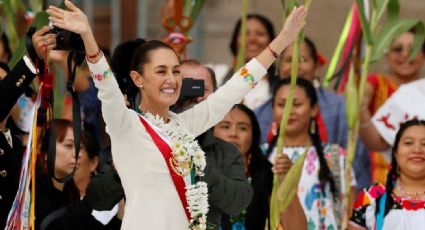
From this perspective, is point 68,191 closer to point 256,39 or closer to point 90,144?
point 90,144

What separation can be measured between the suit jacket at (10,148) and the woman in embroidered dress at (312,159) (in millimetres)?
1272

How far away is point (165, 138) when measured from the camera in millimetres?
5055

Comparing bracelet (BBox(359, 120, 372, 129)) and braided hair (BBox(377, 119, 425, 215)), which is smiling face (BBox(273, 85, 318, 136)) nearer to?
bracelet (BBox(359, 120, 372, 129))

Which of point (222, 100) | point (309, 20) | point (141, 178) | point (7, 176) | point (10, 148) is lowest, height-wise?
point (141, 178)

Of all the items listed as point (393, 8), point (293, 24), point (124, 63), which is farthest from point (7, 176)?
point (393, 8)

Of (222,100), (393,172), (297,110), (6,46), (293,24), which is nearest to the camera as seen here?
(222,100)

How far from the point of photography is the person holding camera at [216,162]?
5316mm

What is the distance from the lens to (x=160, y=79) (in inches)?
200

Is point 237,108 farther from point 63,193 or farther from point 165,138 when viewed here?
point 165,138

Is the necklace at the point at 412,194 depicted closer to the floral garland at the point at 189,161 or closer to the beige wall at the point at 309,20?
the floral garland at the point at 189,161

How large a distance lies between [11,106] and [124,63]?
49 centimetres

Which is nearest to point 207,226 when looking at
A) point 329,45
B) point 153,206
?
point 153,206

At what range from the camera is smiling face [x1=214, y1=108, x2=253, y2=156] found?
622cm

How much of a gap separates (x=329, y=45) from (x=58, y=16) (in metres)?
4.95
